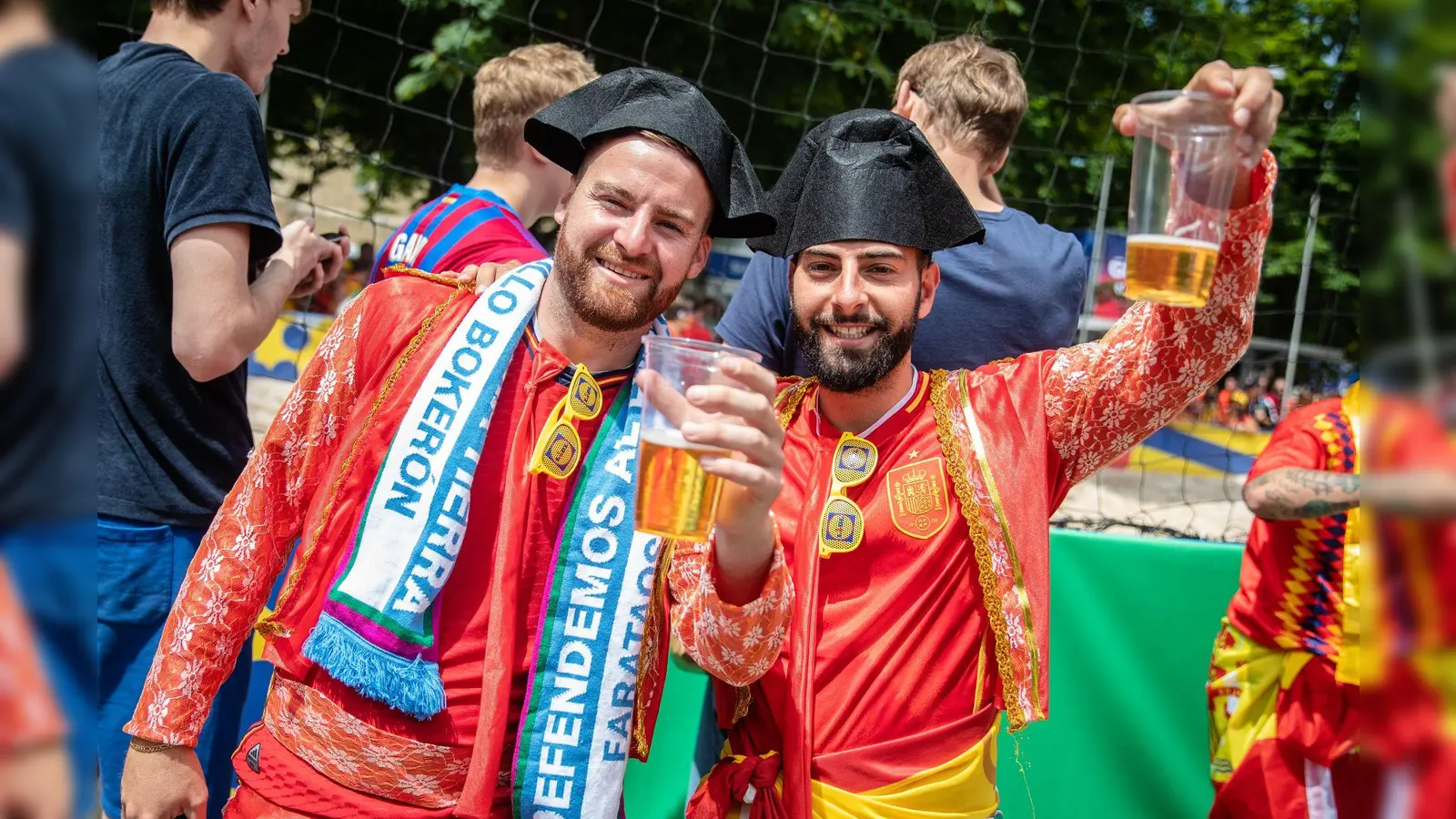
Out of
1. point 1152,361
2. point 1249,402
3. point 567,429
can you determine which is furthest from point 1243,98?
point 1249,402

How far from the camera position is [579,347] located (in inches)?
87.4

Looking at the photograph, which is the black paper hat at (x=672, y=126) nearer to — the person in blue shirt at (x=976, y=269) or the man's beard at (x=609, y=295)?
the man's beard at (x=609, y=295)

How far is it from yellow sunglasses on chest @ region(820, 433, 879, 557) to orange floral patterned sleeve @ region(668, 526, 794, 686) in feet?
1.03

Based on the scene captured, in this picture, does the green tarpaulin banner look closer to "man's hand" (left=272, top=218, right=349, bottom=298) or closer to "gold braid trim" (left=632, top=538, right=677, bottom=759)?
"gold braid trim" (left=632, top=538, right=677, bottom=759)

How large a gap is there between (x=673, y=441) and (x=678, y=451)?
0.02m

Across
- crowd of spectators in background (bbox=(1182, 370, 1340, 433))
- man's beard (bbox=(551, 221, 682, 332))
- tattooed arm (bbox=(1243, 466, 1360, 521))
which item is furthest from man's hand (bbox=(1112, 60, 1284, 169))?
crowd of spectators in background (bbox=(1182, 370, 1340, 433))

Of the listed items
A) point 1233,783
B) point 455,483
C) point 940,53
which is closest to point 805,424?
point 455,483

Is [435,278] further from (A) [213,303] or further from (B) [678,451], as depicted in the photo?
(B) [678,451]

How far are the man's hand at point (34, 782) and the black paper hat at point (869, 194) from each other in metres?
2.02

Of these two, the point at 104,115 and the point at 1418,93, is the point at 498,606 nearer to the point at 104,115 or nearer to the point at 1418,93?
the point at 104,115

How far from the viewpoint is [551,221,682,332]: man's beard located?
2.13 metres

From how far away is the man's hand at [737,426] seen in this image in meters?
1.57

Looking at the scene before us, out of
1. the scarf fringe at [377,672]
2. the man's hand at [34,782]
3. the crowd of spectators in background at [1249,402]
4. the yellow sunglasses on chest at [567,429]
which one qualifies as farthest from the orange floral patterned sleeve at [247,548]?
the crowd of spectators in background at [1249,402]

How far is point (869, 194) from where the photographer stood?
2.30 metres
